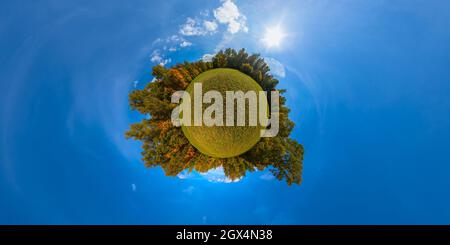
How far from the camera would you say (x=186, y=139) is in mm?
13492

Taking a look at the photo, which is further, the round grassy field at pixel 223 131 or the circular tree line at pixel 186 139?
the circular tree line at pixel 186 139

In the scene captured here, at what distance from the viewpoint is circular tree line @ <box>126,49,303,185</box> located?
13672 mm

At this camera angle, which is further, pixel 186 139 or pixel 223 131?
pixel 186 139

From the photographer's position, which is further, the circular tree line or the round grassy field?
the circular tree line

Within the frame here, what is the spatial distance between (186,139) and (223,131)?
2.33 metres

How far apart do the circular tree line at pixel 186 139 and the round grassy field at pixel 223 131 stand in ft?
2.08

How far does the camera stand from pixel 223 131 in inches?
Result: 475

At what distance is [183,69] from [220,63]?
74.7 inches

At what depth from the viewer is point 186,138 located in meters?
13.5

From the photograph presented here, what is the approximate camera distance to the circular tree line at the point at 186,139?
13672mm

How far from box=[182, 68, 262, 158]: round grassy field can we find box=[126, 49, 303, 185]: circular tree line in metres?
0.64

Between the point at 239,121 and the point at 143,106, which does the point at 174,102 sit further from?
the point at 239,121

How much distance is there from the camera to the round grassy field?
1215 cm
